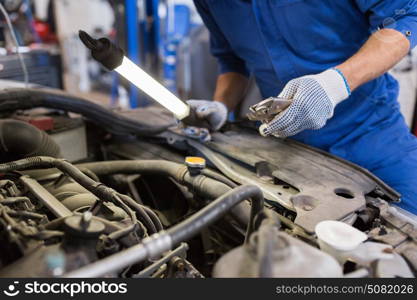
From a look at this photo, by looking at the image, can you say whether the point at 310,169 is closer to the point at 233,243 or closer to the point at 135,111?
the point at 233,243

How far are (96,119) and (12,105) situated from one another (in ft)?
0.93

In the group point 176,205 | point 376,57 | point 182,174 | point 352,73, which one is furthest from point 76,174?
point 376,57

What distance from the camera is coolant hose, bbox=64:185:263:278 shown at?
0.59 metres

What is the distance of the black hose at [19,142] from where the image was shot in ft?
Answer: 3.65

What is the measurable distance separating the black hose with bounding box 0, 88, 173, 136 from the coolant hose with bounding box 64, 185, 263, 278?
0.78 metres

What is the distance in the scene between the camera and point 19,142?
3.68 ft

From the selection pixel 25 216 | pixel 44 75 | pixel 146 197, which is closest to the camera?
pixel 25 216

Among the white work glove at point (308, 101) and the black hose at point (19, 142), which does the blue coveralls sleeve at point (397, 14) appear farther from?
the black hose at point (19, 142)

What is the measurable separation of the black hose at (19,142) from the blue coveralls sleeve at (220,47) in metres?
0.90

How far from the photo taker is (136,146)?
4.76 ft

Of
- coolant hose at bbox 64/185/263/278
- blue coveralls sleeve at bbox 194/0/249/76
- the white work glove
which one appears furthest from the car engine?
blue coveralls sleeve at bbox 194/0/249/76

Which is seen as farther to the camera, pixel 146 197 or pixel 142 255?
pixel 146 197

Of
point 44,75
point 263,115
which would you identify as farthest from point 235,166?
point 44,75

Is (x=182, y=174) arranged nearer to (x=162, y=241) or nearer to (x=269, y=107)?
(x=269, y=107)
